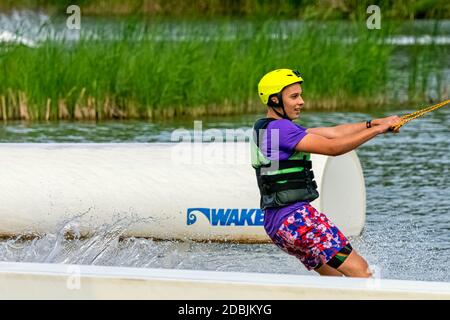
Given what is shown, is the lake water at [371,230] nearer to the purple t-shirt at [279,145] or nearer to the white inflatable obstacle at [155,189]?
the white inflatable obstacle at [155,189]

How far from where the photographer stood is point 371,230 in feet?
36.1

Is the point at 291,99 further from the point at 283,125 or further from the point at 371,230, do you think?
the point at 371,230

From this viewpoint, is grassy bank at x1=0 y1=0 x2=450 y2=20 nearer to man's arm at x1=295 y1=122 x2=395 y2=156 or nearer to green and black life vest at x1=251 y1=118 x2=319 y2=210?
green and black life vest at x1=251 y1=118 x2=319 y2=210

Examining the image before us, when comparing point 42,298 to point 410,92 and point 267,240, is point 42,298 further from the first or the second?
point 410,92

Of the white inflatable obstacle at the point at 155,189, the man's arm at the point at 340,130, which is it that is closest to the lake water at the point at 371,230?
the white inflatable obstacle at the point at 155,189

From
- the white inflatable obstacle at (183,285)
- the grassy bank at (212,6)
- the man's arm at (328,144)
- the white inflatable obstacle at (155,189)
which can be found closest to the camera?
the white inflatable obstacle at (183,285)

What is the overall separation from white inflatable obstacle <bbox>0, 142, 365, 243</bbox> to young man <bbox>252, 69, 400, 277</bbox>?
2948 millimetres

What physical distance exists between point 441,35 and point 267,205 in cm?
2360

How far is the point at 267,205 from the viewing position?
23.5 feet

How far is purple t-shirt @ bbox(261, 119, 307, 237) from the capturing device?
702 centimetres

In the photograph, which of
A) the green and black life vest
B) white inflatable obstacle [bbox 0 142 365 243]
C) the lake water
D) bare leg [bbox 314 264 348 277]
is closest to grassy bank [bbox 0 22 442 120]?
the lake water

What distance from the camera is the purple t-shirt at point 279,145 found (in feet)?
23.0

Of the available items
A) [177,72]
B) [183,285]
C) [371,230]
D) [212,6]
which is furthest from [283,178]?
[212,6]

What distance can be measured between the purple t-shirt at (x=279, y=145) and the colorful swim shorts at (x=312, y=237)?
44 mm
